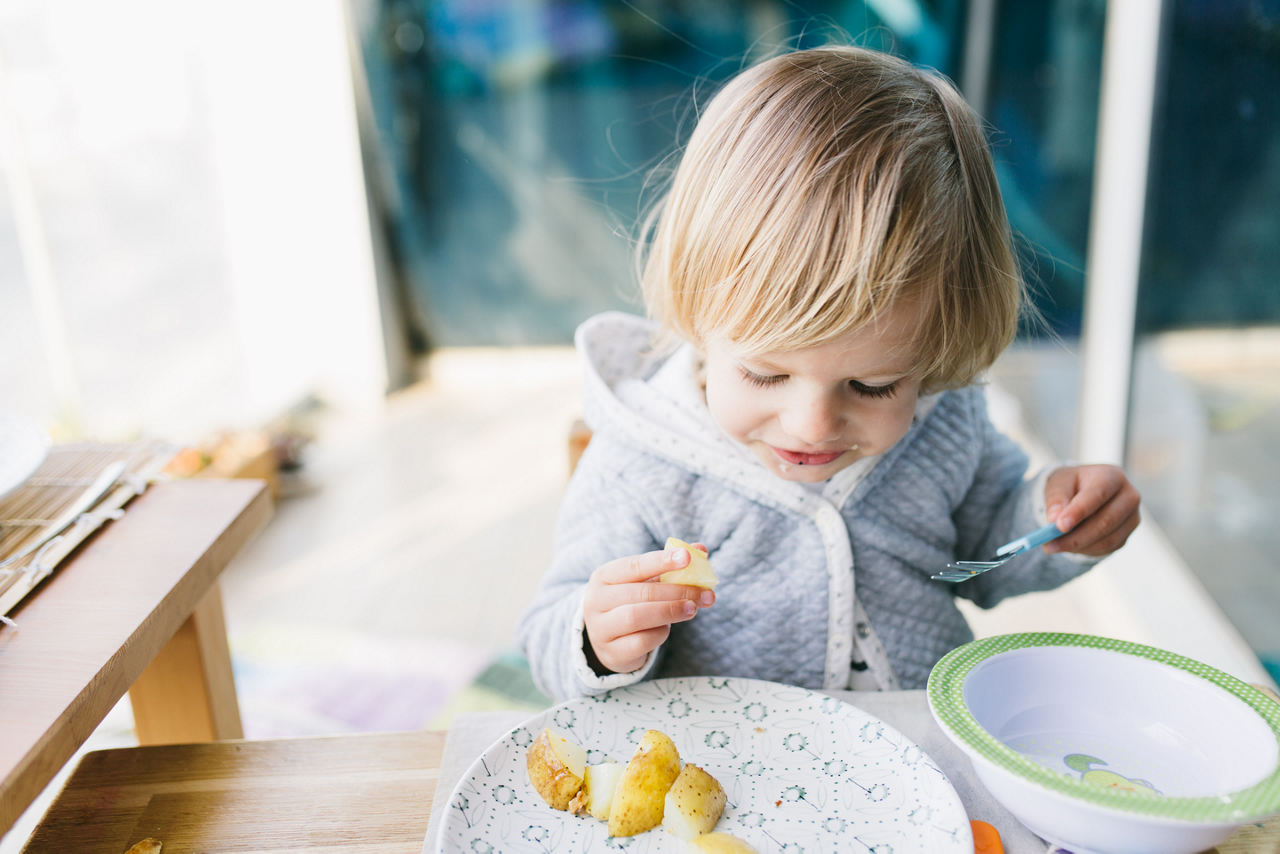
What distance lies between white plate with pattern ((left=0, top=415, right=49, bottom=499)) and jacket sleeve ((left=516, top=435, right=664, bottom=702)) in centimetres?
43

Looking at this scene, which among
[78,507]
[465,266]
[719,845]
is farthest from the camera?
[465,266]

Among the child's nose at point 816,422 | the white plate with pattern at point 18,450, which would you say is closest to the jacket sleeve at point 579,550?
the child's nose at point 816,422

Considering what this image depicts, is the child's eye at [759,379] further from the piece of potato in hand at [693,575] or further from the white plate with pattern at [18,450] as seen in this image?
the white plate with pattern at [18,450]

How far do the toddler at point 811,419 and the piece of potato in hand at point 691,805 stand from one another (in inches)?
4.4

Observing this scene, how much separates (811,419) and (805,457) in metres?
0.08

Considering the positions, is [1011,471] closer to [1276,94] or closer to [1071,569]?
[1071,569]

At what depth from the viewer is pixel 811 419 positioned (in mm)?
679

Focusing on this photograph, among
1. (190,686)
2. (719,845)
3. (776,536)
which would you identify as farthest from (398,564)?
(719,845)

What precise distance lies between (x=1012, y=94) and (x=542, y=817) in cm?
324

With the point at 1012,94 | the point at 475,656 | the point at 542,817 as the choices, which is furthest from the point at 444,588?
the point at 1012,94

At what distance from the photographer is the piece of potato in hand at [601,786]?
23.2 inches

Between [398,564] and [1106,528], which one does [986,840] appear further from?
[398,564]

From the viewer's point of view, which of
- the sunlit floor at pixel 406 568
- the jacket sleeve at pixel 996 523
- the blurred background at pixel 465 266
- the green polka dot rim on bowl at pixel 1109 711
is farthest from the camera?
the sunlit floor at pixel 406 568

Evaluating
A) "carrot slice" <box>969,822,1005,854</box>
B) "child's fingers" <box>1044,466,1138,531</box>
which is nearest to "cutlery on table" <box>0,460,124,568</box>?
"carrot slice" <box>969,822,1005,854</box>
